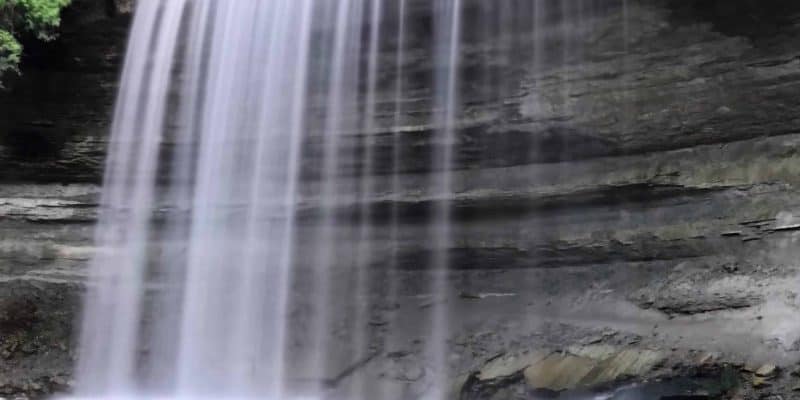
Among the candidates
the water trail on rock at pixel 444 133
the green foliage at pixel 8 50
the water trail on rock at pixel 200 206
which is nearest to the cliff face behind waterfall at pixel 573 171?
the water trail on rock at pixel 444 133

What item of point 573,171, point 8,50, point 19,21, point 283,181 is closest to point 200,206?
point 283,181

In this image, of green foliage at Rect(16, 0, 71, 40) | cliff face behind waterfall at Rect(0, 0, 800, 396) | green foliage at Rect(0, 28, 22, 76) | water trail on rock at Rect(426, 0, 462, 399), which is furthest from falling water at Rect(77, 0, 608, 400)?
green foliage at Rect(0, 28, 22, 76)

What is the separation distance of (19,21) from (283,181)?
3125 mm

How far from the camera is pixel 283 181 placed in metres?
7.62

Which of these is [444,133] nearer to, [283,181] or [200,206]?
[283,181]

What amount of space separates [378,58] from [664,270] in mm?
3412

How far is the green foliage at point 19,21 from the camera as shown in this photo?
7.41m

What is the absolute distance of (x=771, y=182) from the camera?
6.40 m

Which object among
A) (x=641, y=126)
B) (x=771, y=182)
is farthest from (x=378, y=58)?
(x=771, y=182)

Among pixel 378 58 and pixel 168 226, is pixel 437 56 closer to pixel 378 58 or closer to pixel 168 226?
pixel 378 58

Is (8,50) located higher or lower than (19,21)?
lower

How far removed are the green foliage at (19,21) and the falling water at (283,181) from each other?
813 mm

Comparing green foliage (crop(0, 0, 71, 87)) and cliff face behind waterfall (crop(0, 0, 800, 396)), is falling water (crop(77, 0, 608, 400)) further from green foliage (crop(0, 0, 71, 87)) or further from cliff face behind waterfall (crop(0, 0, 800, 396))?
green foliage (crop(0, 0, 71, 87))

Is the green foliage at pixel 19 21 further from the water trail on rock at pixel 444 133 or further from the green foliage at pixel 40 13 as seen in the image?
the water trail on rock at pixel 444 133
